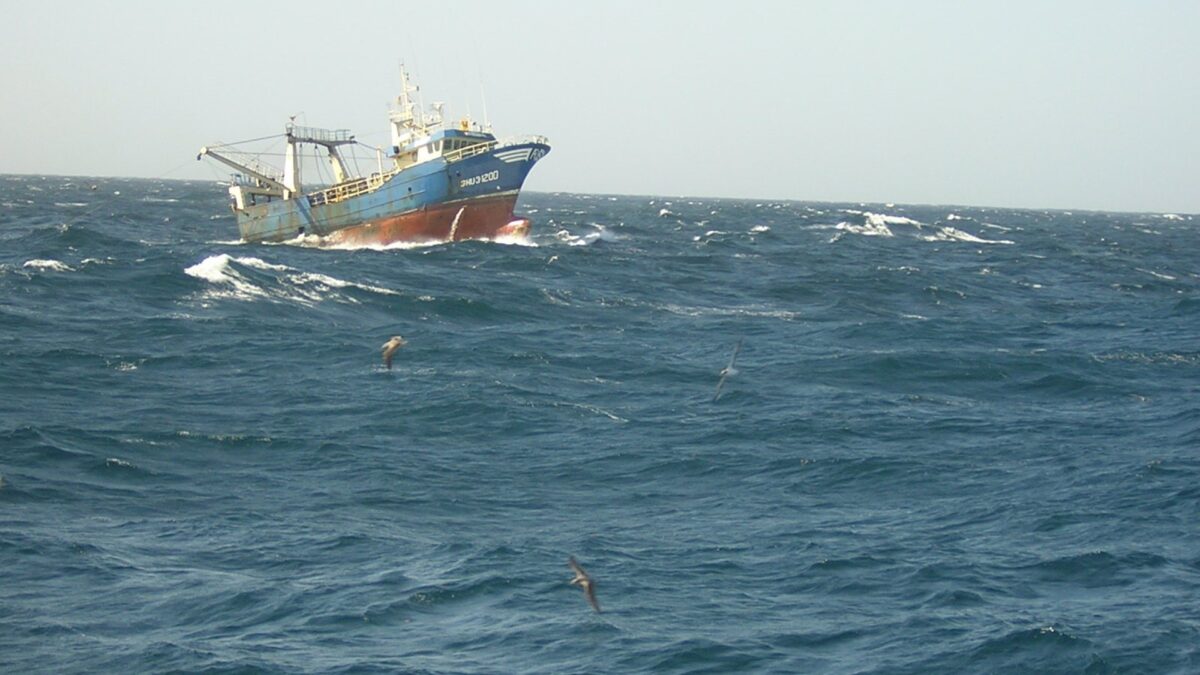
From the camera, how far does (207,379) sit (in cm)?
3619

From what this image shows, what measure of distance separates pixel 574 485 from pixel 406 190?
2299 inches

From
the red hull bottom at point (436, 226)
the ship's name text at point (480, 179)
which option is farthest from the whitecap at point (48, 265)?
the ship's name text at point (480, 179)

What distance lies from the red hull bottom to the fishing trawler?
6 cm

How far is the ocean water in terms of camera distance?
1889 cm

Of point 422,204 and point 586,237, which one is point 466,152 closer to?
point 422,204

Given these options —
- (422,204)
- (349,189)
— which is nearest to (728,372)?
(422,204)

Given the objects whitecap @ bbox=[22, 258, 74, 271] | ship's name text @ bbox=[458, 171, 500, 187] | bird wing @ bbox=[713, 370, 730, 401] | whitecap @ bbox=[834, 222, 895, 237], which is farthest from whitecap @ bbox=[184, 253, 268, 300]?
whitecap @ bbox=[834, 222, 895, 237]

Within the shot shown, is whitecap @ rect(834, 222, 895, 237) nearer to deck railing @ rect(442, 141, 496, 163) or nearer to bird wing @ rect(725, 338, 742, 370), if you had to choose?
deck railing @ rect(442, 141, 496, 163)

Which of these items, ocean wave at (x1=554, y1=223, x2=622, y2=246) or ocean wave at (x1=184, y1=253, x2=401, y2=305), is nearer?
ocean wave at (x1=184, y1=253, x2=401, y2=305)

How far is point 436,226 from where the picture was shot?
8344 cm

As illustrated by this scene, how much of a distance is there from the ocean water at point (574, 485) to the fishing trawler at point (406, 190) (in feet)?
88.5

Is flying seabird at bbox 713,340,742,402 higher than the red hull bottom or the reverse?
the reverse

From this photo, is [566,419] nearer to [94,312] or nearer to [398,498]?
[398,498]

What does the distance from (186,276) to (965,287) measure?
132 ft
